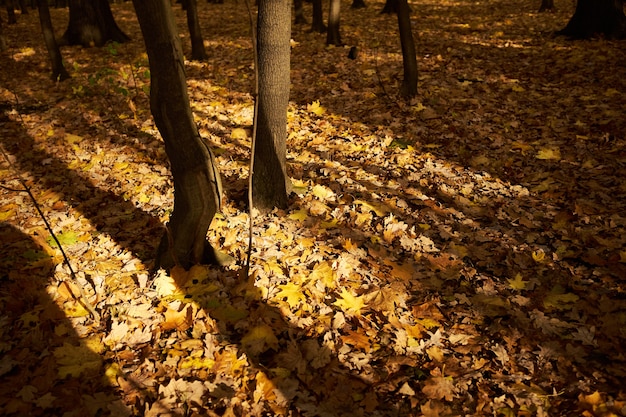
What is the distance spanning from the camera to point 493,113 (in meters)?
6.92

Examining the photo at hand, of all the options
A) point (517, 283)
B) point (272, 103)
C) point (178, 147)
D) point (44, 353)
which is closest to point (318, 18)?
point (272, 103)

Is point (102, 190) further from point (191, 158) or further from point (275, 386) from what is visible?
point (275, 386)

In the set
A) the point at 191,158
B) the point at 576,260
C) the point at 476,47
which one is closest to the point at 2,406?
the point at 191,158

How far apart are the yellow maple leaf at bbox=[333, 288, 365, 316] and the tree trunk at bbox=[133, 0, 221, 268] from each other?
135 centimetres

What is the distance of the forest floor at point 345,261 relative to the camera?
9.02 feet

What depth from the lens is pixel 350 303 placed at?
3438mm

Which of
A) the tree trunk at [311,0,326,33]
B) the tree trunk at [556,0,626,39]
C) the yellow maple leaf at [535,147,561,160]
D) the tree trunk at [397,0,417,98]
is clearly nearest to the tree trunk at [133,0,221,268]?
the yellow maple leaf at [535,147,561,160]

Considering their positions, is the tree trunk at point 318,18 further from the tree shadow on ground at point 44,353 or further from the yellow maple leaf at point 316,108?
the tree shadow on ground at point 44,353

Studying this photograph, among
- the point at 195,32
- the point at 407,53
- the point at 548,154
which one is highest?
Answer: the point at 195,32

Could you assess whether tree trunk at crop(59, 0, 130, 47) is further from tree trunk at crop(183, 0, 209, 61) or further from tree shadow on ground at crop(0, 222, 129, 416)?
tree shadow on ground at crop(0, 222, 129, 416)

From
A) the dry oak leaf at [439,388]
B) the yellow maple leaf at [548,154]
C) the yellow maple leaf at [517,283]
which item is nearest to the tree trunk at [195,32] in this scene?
the yellow maple leaf at [548,154]

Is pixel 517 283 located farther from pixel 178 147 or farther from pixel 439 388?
pixel 178 147

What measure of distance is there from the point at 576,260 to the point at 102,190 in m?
5.71

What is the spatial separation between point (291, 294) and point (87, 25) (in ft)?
40.7
